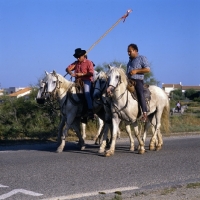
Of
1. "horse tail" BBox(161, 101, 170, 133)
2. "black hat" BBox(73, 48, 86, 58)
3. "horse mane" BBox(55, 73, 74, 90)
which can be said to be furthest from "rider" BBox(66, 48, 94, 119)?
"horse tail" BBox(161, 101, 170, 133)

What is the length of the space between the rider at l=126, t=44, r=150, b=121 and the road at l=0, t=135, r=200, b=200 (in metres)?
1.45

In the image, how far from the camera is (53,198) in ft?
25.4

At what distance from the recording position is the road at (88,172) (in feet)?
27.1

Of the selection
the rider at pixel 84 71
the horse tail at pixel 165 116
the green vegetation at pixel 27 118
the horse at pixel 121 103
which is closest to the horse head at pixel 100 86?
the rider at pixel 84 71

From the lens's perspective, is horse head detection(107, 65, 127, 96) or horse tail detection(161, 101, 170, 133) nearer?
horse head detection(107, 65, 127, 96)

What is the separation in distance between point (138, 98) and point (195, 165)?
2.46 metres

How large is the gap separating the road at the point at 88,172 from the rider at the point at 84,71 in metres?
1.46

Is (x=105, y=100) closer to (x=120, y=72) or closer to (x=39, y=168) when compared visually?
(x=120, y=72)

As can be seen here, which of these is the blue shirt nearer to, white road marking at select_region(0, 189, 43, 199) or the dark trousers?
the dark trousers

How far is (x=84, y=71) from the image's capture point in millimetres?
13523

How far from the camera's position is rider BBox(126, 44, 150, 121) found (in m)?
12.4

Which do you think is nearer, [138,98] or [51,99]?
[138,98]

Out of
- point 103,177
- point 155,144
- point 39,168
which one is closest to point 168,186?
point 103,177

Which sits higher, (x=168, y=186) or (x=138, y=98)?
(x=138, y=98)
